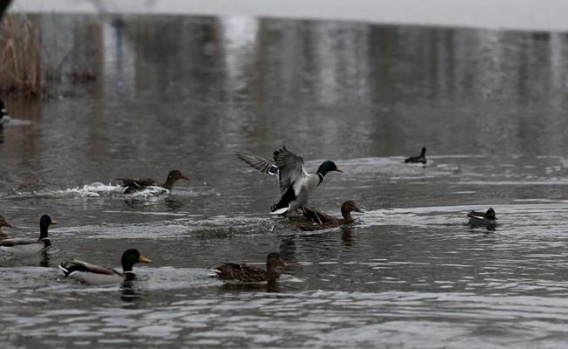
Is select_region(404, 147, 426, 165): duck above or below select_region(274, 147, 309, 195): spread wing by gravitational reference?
above

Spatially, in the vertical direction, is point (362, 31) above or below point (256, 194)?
above

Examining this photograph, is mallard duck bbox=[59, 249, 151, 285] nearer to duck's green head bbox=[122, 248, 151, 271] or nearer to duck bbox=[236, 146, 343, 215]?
duck's green head bbox=[122, 248, 151, 271]

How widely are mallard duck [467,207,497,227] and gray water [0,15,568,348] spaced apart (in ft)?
0.61

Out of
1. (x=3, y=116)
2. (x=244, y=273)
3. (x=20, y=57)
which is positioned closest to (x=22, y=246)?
(x=244, y=273)

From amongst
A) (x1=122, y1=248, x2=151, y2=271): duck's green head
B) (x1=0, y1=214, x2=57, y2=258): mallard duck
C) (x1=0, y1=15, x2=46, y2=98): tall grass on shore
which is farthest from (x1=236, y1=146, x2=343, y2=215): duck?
(x1=0, y1=15, x2=46, y2=98): tall grass on shore

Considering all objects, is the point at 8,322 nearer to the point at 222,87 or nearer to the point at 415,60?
the point at 222,87

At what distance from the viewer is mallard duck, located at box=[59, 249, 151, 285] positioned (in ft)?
38.6

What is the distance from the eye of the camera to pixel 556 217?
51.6 feet

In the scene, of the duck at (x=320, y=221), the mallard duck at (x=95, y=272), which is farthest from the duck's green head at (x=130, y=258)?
A: the duck at (x=320, y=221)

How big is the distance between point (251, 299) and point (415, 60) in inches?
1061

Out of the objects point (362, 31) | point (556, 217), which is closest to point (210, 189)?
point (556, 217)

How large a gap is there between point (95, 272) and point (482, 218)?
497 centimetres

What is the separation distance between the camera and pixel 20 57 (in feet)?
88.4

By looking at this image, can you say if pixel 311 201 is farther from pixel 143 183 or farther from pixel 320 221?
pixel 320 221
